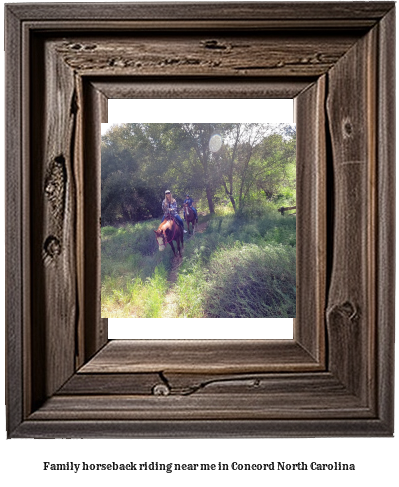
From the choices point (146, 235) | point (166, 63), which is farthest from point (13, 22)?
point (146, 235)

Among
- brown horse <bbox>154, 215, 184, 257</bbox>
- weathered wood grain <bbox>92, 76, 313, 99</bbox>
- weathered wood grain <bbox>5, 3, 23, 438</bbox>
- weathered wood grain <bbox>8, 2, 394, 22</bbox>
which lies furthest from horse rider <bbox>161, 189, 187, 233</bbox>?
weathered wood grain <bbox>8, 2, 394, 22</bbox>

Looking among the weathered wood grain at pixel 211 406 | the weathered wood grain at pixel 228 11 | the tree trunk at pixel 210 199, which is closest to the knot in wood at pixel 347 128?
the weathered wood grain at pixel 228 11

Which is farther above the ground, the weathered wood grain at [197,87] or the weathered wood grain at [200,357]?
the weathered wood grain at [197,87]

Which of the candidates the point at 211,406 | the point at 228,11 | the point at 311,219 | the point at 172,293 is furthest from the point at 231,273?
the point at 228,11

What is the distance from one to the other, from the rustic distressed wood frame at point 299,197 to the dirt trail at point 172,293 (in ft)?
0.44

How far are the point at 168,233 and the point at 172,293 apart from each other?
20 centimetres

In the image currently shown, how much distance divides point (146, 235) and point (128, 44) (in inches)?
23.6

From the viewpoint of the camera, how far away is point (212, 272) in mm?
1203

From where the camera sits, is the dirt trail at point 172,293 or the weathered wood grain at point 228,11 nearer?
the weathered wood grain at point 228,11

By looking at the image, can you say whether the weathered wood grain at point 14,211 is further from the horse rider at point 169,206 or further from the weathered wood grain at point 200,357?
the horse rider at point 169,206

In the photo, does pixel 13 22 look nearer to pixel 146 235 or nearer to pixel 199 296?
pixel 146 235

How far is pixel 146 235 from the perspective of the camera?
1.20m

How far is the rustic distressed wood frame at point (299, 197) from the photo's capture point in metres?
1.11

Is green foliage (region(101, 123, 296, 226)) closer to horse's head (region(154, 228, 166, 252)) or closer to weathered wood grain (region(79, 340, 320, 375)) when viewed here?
horse's head (region(154, 228, 166, 252))
